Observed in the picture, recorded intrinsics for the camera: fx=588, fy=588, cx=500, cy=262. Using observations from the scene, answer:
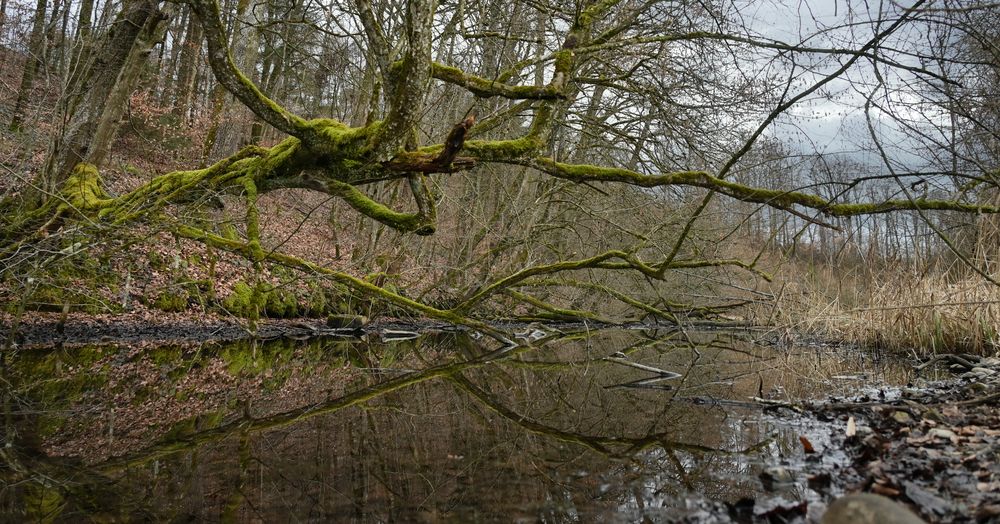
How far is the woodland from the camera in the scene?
4.77 metres

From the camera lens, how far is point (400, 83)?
15.7ft

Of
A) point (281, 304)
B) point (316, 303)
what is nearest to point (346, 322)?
point (316, 303)

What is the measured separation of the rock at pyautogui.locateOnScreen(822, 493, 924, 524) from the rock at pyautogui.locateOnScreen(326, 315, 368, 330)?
9.19 m

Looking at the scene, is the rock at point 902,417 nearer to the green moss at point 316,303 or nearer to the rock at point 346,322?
the rock at point 346,322

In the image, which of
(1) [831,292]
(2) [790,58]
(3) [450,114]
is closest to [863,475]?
(2) [790,58]

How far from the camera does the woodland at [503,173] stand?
4.77m

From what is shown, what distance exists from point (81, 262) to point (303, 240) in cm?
620

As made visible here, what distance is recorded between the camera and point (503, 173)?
39.1 ft

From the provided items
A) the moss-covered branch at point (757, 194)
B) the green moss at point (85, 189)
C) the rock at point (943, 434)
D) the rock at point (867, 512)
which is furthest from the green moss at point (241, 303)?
the rock at point (867, 512)

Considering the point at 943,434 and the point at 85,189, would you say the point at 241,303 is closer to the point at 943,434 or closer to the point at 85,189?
the point at 85,189

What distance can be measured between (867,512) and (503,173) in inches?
419

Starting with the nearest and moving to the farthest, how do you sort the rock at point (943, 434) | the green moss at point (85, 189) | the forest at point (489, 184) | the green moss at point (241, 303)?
the rock at point (943, 434), the forest at point (489, 184), the green moss at point (85, 189), the green moss at point (241, 303)

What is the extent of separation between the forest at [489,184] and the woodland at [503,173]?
1.7 inches

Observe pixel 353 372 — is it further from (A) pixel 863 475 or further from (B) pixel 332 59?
(B) pixel 332 59
